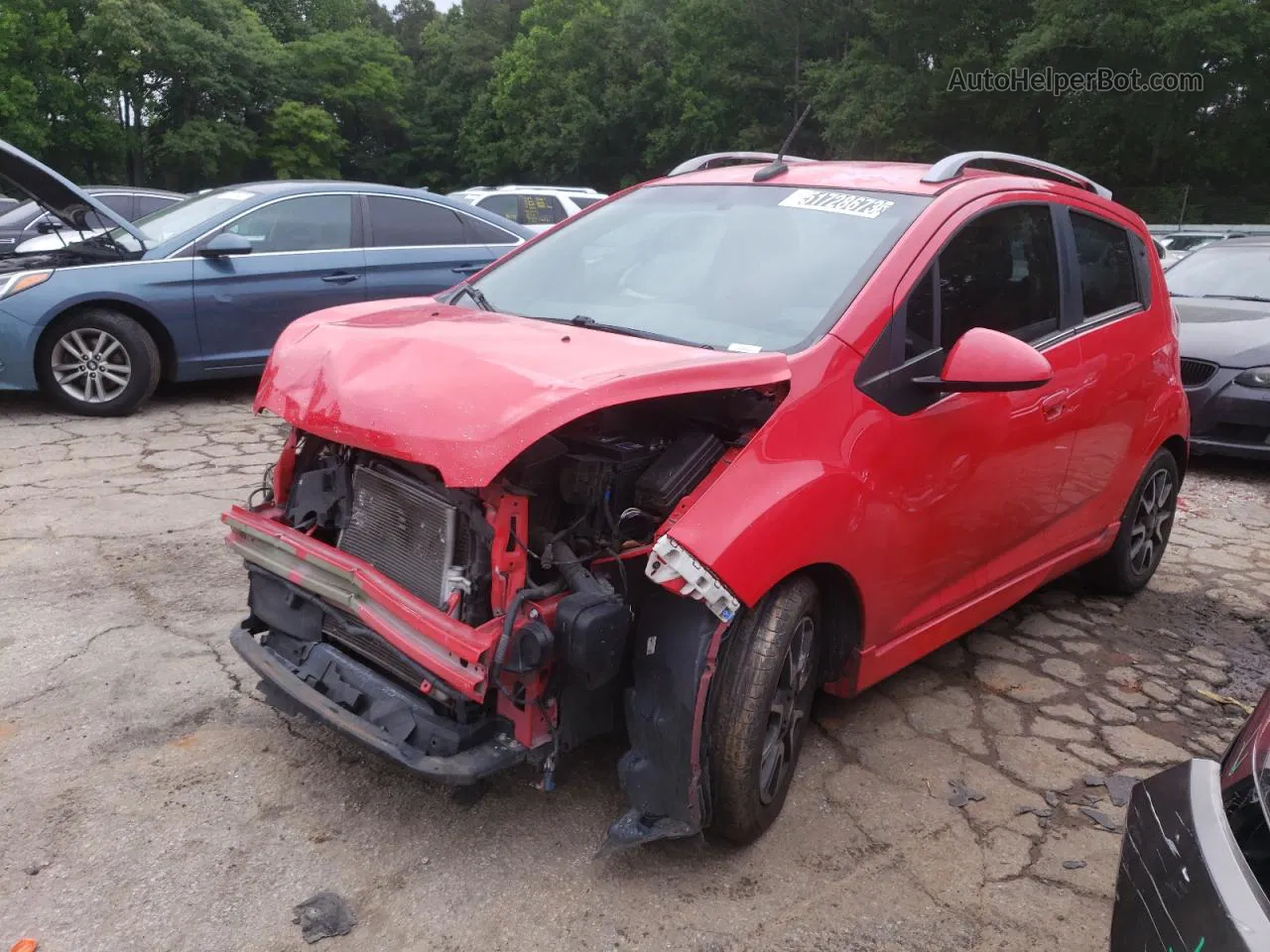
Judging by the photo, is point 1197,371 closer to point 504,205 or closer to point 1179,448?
point 1179,448

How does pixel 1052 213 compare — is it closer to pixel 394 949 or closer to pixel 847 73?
pixel 394 949

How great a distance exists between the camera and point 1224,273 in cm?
847

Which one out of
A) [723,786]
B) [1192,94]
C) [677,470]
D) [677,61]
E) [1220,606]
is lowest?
[1220,606]

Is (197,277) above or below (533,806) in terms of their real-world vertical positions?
above

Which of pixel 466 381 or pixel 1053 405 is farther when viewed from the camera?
pixel 1053 405

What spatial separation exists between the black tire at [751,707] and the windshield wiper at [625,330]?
75cm

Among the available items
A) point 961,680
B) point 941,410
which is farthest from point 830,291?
point 961,680

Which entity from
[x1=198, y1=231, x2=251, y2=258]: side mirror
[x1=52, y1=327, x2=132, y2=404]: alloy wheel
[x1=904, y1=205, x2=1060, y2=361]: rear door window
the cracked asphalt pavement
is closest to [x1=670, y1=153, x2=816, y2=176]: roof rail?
[x1=904, y1=205, x2=1060, y2=361]: rear door window

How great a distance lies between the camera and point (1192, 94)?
2820cm

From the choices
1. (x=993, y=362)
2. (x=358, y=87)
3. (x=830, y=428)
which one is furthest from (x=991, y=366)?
(x=358, y=87)

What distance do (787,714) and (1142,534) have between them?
264cm

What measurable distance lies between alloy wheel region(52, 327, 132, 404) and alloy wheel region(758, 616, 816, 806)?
5655mm

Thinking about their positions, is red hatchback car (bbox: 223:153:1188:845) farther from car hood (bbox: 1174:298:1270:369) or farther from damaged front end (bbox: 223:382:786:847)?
car hood (bbox: 1174:298:1270:369)

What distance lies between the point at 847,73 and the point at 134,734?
34.9 m
